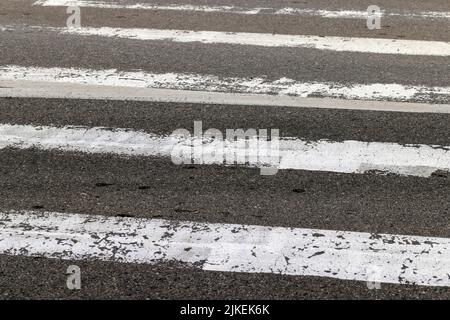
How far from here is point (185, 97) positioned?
6648mm

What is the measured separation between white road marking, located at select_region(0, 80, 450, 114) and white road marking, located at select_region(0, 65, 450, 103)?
0.07 metres

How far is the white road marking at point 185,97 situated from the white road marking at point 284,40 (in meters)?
1.28

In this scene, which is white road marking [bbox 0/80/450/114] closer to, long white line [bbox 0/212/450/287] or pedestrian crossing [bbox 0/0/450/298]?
pedestrian crossing [bbox 0/0/450/298]

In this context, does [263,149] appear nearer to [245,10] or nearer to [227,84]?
[227,84]

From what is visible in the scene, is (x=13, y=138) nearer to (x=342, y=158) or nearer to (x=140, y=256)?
(x=140, y=256)

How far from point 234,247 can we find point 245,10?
4711 mm

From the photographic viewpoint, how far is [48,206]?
16.6 feet

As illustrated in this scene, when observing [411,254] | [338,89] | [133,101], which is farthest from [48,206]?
[338,89]

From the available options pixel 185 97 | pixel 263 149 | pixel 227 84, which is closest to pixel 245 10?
pixel 227 84

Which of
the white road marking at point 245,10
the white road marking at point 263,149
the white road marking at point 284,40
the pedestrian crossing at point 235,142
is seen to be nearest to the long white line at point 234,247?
the pedestrian crossing at point 235,142

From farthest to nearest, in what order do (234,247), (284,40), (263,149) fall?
(284,40) < (263,149) < (234,247)

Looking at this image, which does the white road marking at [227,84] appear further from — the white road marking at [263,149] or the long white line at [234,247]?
the long white line at [234,247]

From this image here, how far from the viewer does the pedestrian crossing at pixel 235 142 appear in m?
4.53
